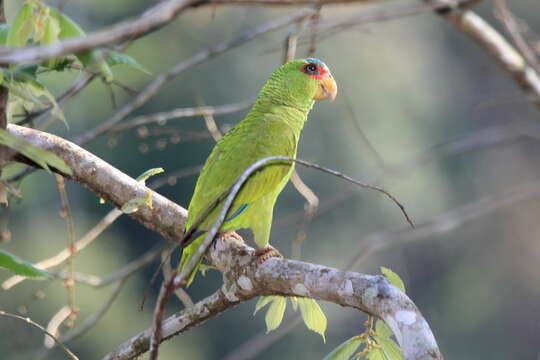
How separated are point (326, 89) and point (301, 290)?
1462mm

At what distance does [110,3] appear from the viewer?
17.5 meters

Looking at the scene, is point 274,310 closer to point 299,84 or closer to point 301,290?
point 301,290

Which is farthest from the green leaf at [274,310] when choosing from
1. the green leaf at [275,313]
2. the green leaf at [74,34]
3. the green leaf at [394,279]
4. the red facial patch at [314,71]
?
the red facial patch at [314,71]

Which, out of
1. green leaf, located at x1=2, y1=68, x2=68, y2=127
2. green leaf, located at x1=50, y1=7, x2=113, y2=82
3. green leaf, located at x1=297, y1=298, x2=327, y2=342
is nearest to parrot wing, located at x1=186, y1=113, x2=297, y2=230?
green leaf, located at x1=297, y1=298, x2=327, y2=342

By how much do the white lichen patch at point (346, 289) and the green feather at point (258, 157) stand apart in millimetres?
705

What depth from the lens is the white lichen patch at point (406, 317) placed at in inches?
60.6

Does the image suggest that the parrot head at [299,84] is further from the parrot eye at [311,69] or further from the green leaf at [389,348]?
the green leaf at [389,348]

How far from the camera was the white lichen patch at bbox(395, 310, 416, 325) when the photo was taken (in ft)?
5.05

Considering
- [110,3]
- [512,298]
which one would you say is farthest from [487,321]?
[110,3]

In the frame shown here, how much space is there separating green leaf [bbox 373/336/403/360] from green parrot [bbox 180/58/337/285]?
538 mm

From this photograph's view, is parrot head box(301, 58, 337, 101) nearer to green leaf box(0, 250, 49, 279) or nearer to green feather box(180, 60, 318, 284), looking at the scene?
green feather box(180, 60, 318, 284)

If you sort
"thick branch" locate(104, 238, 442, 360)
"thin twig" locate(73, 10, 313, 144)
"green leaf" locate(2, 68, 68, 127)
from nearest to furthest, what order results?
"thick branch" locate(104, 238, 442, 360) < "green leaf" locate(2, 68, 68, 127) < "thin twig" locate(73, 10, 313, 144)

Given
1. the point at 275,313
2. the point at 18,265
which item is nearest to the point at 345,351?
the point at 275,313

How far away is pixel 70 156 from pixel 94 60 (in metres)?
0.85
